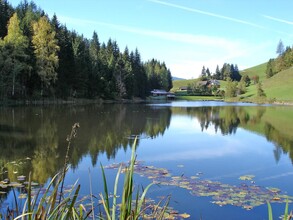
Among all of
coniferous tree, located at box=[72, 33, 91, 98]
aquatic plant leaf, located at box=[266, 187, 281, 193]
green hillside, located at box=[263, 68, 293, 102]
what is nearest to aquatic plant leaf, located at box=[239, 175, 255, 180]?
aquatic plant leaf, located at box=[266, 187, 281, 193]

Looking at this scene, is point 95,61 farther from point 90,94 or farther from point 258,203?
point 258,203

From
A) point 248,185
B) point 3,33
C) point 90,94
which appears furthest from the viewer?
point 90,94

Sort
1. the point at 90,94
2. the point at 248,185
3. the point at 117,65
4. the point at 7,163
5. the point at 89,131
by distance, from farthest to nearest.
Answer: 1. the point at 117,65
2. the point at 90,94
3. the point at 89,131
4. the point at 7,163
5. the point at 248,185

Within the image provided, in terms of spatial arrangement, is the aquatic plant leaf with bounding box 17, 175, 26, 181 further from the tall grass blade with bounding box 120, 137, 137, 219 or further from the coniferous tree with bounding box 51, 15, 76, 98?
the coniferous tree with bounding box 51, 15, 76, 98

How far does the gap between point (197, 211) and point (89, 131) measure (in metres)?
17.7

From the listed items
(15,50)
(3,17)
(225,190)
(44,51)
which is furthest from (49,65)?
(225,190)

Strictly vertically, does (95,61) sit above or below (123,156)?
above

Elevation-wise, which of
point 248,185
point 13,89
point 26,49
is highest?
point 26,49

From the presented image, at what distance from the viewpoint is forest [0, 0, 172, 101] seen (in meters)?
53.4

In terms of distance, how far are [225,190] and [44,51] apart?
53.1m

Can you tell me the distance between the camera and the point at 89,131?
26797 mm

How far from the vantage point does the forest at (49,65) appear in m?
53.4

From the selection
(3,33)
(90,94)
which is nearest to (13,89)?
(3,33)

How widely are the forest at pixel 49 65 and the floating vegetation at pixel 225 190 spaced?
40571mm
